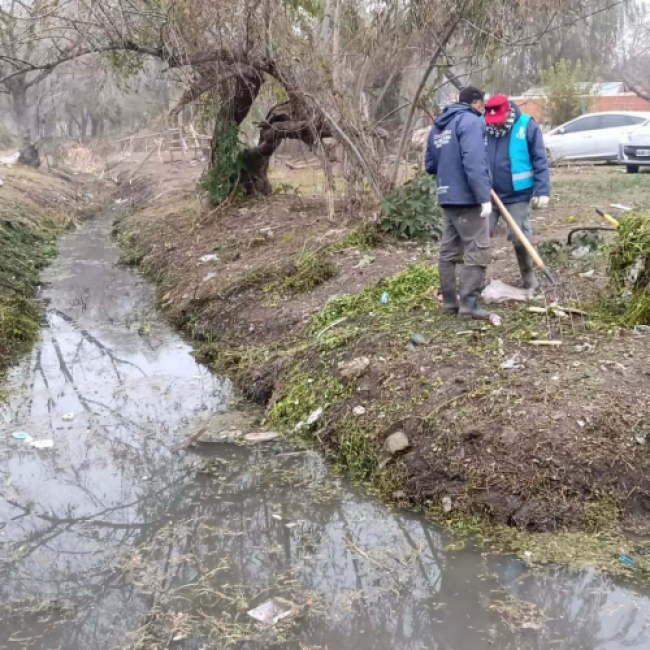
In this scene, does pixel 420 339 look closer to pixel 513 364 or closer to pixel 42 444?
pixel 513 364

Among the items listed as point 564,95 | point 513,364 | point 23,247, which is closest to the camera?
point 513,364

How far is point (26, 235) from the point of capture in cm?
1396

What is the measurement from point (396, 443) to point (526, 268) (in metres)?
2.26

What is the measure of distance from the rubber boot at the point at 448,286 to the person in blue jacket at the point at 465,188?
0.04 ft

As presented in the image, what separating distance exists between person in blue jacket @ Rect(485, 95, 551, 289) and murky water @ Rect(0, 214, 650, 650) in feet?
8.54

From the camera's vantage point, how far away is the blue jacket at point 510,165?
5.72 metres

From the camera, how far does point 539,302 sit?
6.02 m

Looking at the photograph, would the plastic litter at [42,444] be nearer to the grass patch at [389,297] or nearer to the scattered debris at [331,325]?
the scattered debris at [331,325]

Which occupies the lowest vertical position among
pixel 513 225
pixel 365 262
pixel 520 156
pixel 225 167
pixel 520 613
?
pixel 520 613

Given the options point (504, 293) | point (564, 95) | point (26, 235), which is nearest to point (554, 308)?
point (504, 293)

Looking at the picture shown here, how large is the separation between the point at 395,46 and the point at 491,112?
3.95 meters

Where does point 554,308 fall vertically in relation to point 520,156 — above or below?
below

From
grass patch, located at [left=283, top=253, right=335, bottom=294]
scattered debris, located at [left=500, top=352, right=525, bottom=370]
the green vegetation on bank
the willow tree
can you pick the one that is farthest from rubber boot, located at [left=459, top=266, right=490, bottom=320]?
the green vegetation on bank

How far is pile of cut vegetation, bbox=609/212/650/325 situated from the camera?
209 inches
